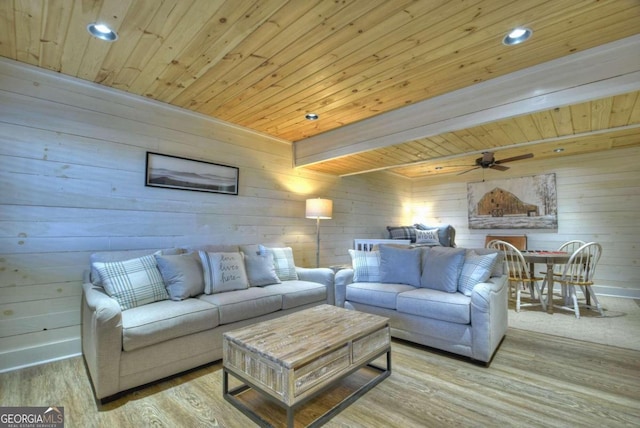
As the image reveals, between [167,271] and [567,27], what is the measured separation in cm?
339

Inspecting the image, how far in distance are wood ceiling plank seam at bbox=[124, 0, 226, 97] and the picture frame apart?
73cm

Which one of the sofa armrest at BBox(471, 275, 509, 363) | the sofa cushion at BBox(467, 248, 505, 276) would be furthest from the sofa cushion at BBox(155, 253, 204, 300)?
the sofa cushion at BBox(467, 248, 505, 276)

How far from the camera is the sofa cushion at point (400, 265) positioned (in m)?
3.11

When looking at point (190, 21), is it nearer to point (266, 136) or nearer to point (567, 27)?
point (266, 136)

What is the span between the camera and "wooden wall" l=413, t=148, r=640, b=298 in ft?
15.1

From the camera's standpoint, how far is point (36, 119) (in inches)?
94.9

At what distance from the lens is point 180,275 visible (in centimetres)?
252

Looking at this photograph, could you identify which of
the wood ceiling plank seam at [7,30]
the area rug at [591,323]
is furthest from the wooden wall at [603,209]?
the wood ceiling plank seam at [7,30]


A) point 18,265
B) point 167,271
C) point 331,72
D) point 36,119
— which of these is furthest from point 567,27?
point 18,265

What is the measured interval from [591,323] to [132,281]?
4.70 metres

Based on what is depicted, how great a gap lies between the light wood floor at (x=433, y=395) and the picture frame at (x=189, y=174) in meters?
1.73

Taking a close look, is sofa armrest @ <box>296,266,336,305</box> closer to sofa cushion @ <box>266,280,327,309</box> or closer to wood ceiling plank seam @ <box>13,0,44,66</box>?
sofa cushion @ <box>266,280,327,309</box>

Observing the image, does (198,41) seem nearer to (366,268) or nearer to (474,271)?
(366,268)

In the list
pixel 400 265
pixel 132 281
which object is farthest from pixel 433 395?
pixel 132 281
